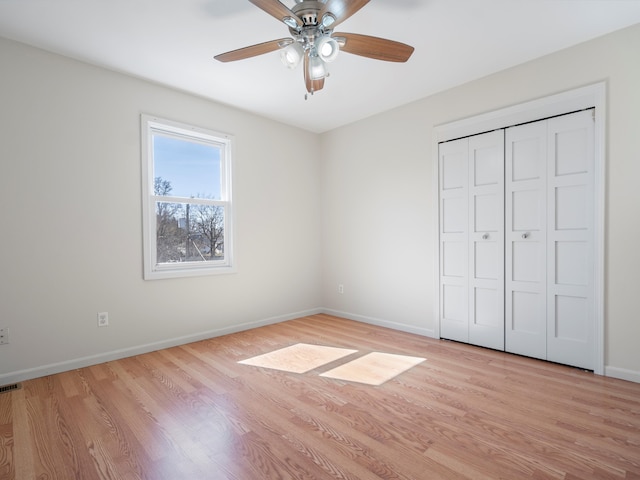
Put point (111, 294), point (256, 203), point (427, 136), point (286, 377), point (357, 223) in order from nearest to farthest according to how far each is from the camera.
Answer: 1. point (286, 377)
2. point (111, 294)
3. point (427, 136)
4. point (256, 203)
5. point (357, 223)

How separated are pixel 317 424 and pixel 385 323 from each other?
2296 millimetres

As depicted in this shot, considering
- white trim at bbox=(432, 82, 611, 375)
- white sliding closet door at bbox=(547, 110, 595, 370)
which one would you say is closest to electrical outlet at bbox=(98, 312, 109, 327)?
white sliding closet door at bbox=(547, 110, 595, 370)

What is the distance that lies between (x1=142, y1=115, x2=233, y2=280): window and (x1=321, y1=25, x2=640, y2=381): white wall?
5.37 ft

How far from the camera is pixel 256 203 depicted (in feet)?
13.5

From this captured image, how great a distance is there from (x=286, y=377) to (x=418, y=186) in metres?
2.52

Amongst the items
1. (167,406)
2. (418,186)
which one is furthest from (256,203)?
(167,406)

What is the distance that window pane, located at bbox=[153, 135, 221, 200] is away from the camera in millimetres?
3412

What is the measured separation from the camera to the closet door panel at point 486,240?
3115mm

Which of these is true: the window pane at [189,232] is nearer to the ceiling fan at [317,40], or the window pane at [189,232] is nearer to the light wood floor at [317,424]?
the light wood floor at [317,424]

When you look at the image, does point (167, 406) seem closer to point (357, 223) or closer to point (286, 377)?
point (286, 377)

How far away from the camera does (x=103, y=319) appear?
2924mm

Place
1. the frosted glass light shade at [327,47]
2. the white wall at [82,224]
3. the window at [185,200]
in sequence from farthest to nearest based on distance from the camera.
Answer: the window at [185,200]
the white wall at [82,224]
the frosted glass light shade at [327,47]

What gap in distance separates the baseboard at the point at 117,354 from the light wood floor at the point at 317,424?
9 centimetres

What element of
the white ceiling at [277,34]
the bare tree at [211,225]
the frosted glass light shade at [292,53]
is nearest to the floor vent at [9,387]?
the bare tree at [211,225]
